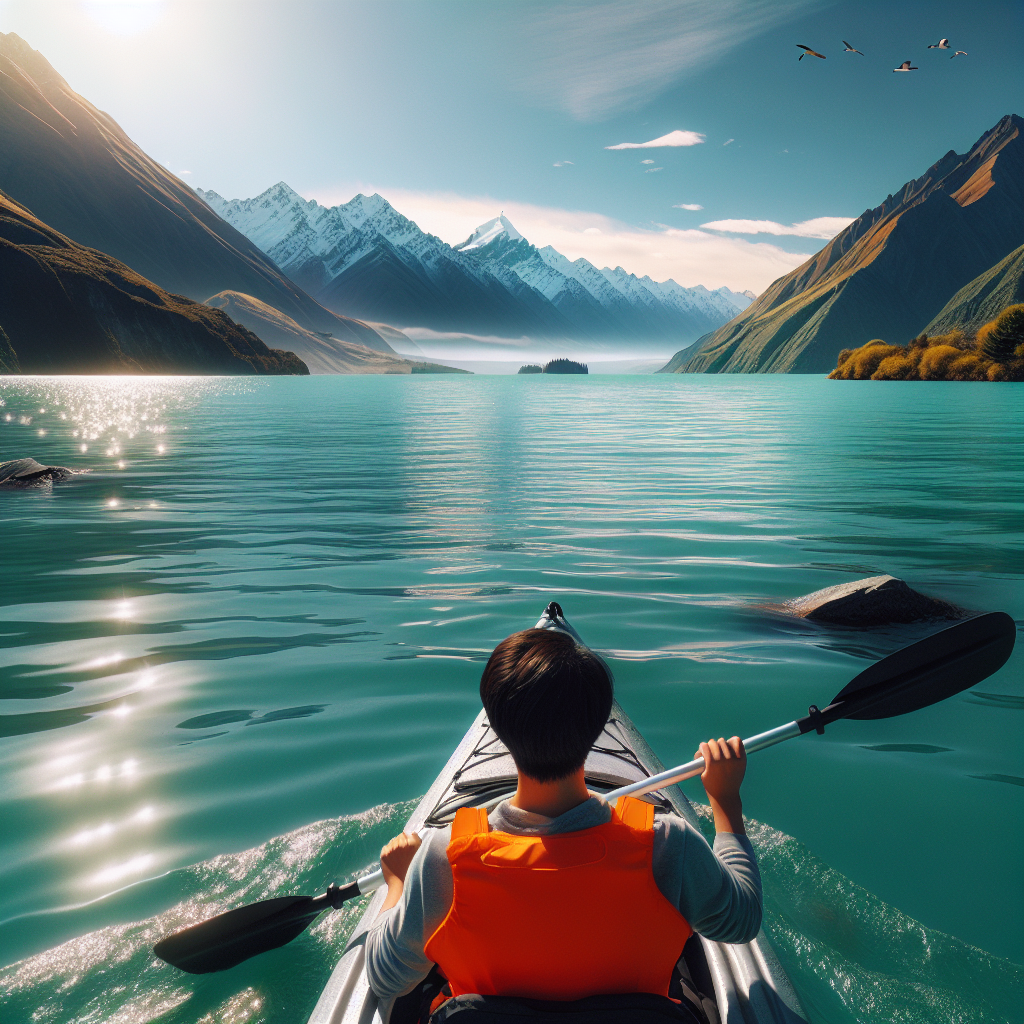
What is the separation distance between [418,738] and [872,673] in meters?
3.62

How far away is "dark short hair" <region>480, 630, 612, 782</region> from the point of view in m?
2.10

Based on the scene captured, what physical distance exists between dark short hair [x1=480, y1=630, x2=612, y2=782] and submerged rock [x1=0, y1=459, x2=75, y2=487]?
66.6ft

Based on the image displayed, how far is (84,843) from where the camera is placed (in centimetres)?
473

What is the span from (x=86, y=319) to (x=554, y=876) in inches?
7075

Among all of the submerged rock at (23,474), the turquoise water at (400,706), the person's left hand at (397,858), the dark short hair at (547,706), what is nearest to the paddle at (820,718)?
the turquoise water at (400,706)

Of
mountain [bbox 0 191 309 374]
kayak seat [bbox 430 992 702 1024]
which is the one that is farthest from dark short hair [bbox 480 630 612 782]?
mountain [bbox 0 191 309 374]

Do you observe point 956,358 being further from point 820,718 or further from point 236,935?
point 236,935

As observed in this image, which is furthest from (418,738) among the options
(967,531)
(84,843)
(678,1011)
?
(967,531)

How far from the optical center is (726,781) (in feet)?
8.61

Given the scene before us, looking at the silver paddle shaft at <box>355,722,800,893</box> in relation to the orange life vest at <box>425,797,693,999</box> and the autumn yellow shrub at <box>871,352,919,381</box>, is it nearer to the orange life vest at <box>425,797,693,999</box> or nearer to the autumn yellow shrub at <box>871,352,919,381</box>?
the orange life vest at <box>425,797,693,999</box>

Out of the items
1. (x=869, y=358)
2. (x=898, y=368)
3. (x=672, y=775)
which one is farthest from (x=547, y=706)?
(x=869, y=358)

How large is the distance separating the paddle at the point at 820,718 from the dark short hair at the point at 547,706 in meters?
1.04

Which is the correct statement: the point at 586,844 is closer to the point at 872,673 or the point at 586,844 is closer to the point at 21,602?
the point at 872,673

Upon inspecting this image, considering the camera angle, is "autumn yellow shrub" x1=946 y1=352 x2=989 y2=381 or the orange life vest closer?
the orange life vest
